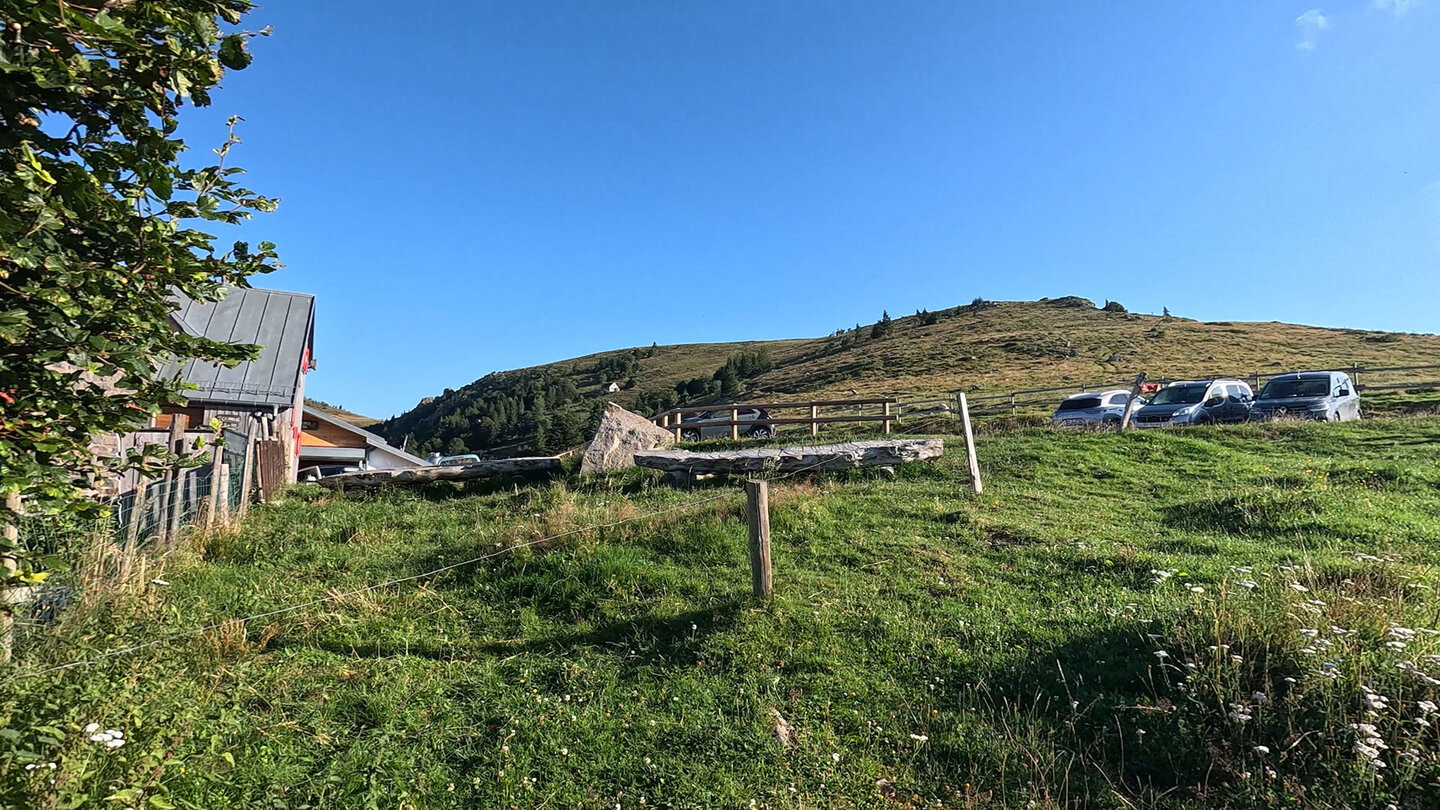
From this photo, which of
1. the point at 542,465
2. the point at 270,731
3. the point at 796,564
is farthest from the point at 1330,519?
the point at 542,465

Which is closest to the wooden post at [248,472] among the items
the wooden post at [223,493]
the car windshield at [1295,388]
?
the wooden post at [223,493]

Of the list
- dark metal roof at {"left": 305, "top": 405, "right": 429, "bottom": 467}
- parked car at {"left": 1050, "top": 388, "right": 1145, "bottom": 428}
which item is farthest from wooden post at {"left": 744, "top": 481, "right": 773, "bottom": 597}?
dark metal roof at {"left": 305, "top": 405, "right": 429, "bottom": 467}

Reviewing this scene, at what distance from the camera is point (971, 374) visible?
1932 inches

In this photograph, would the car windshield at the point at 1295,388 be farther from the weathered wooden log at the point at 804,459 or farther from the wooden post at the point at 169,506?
the wooden post at the point at 169,506

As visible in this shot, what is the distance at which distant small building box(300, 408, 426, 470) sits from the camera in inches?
1140

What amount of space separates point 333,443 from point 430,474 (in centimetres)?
2067

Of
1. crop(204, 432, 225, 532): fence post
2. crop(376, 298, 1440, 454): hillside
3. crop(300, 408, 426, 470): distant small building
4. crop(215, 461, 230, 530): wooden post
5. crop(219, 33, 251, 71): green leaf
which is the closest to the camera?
crop(219, 33, 251, 71): green leaf

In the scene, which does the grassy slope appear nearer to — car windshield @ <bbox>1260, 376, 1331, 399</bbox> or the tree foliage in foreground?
car windshield @ <bbox>1260, 376, 1331, 399</bbox>

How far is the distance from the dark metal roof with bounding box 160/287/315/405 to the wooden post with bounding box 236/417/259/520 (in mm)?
8100

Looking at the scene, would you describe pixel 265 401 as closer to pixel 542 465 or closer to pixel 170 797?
pixel 542 465

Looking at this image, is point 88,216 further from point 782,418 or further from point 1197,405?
point 1197,405

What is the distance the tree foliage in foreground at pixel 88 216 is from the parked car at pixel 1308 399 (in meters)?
22.0

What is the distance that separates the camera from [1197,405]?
1917 centimetres

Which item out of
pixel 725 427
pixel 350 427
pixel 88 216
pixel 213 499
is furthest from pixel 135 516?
pixel 350 427
